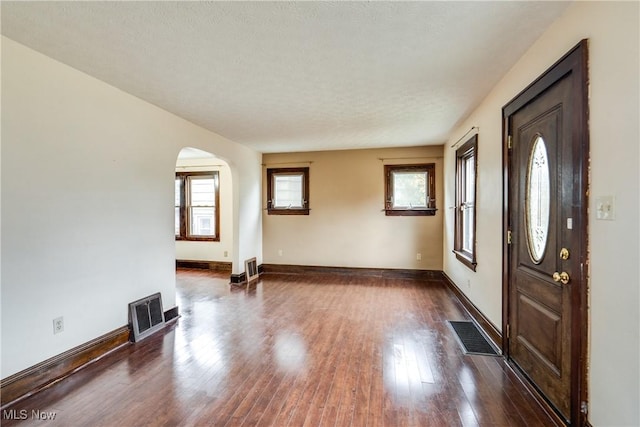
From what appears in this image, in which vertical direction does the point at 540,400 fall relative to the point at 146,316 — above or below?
below

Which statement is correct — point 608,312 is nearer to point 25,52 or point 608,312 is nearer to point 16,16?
point 16,16

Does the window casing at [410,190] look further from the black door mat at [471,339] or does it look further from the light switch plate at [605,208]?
the light switch plate at [605,208]

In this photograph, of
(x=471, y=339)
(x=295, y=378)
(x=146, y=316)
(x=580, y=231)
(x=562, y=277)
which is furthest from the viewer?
(x=146, y=316)

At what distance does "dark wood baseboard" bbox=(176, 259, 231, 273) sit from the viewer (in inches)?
256

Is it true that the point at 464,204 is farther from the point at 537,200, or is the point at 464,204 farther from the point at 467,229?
the point at 537,200

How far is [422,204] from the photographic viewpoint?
5.64 metres

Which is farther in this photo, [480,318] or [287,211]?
[287,211]

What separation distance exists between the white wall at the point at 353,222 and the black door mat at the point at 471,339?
234 centimetres

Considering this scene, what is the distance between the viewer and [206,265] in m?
6.59

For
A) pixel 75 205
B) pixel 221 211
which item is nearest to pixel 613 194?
pixel 75 205

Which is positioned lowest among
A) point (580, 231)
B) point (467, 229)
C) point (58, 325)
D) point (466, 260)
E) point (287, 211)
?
point (58, 325)

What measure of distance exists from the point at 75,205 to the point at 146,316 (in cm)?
133

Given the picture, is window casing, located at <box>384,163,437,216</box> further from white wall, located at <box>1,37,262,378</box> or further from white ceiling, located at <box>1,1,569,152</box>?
white wall, located at <box>1,37,262,378</box>

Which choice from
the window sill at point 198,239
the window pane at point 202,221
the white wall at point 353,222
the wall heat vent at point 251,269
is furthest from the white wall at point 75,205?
the window pane at point 202,221
